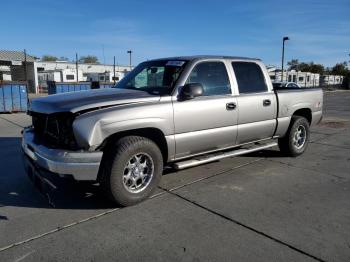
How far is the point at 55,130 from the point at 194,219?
1930 millimetres

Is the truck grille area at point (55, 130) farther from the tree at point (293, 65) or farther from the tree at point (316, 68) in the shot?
the tree at point (316, 68)

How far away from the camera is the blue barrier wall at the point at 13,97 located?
16.8m

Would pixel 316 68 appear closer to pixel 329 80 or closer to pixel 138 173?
pixel 329 80

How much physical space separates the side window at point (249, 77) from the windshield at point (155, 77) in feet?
3.51

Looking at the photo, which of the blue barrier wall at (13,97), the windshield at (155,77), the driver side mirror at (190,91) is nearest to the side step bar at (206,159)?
the driver side mirror at (190,91)

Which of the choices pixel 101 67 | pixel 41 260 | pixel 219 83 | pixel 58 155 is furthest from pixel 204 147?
pixel 101 67

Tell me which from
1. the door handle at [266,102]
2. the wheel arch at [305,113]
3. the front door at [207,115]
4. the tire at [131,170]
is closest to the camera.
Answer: the tire at [131,170]

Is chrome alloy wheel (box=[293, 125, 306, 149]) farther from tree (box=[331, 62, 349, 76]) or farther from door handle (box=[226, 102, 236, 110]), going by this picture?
tree (box=[331, 62, 349, 76])

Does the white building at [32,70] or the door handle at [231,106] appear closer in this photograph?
the door handle at [231,106]

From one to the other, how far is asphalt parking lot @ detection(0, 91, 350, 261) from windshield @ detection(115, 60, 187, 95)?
1406mm

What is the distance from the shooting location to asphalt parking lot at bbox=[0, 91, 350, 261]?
3.17m

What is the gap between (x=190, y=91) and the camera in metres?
4.45

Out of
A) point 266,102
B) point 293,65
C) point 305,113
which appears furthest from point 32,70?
point 293,65

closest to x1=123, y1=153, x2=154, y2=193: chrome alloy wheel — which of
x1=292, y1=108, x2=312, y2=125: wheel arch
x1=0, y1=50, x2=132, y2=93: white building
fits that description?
x1=292, y1=108, x2=312, y2=125: wheel arch
